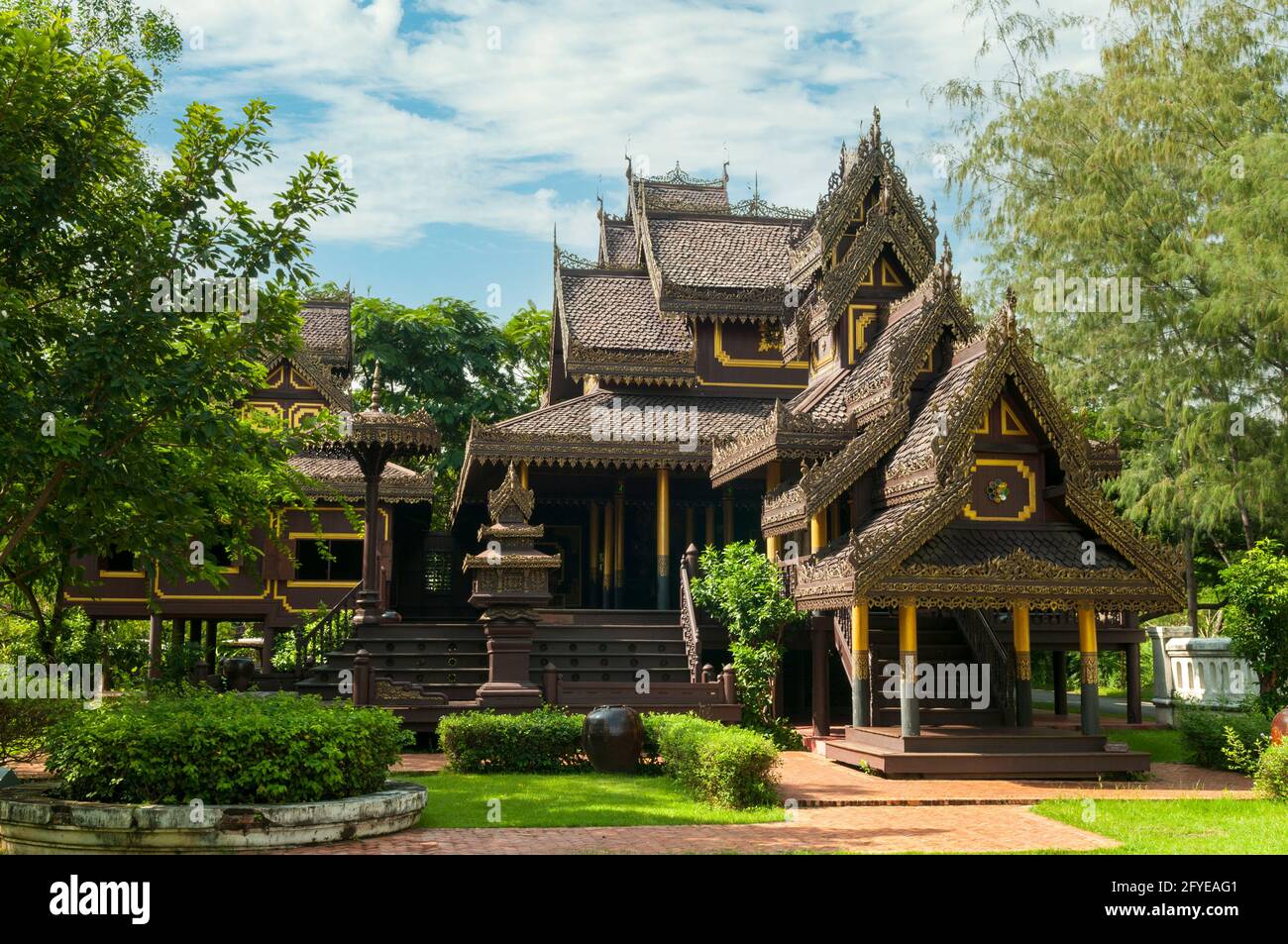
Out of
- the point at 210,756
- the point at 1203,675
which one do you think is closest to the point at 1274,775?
the point at 1203,675

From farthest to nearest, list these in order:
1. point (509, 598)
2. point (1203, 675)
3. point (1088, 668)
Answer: point (1203, 675) → point (509, 598) → point (1088, 668)

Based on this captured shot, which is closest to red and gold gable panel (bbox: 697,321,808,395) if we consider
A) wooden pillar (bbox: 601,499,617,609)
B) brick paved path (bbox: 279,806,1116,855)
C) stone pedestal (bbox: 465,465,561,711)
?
wooden pillar (bbox: 601,499,617,609)

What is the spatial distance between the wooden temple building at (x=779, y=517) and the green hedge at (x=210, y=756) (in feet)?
22.8

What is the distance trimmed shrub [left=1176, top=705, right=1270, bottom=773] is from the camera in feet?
54.0

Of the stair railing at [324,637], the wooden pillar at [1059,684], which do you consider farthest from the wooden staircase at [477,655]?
the wooden pillar at [1059,684]

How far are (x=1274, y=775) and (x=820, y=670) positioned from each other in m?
6.79

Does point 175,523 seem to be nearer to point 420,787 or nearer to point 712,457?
point 420,787

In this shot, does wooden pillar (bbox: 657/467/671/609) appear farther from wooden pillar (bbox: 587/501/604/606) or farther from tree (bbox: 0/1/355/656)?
tree (bbox: 0/1/355/656)

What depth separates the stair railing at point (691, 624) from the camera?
20.0m

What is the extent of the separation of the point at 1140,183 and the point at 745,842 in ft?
76.4

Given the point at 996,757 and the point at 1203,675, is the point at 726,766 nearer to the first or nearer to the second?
the point at 996,757

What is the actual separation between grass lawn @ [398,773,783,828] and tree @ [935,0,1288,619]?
53.5 feet

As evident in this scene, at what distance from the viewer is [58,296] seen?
42.0 feet

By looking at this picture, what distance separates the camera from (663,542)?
81.5 ft
